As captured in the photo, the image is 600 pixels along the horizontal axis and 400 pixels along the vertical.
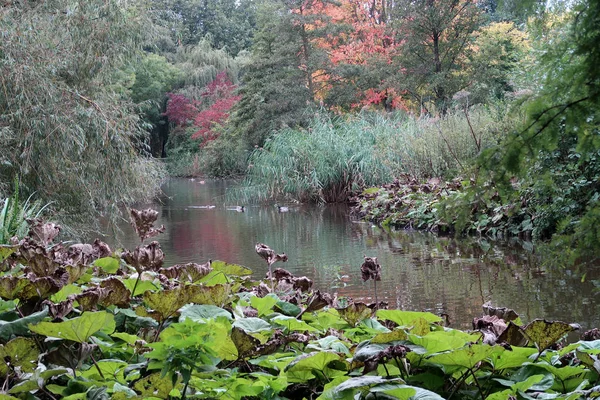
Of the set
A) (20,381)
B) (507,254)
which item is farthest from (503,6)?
(507,254)

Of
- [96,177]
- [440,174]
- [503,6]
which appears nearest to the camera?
[503,6]

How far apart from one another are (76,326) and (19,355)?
0.62ft

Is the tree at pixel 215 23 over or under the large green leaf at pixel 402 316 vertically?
over

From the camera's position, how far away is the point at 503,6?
1.67 m

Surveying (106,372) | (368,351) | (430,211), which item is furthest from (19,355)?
(430,211)

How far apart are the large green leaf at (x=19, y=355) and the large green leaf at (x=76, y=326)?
9cm

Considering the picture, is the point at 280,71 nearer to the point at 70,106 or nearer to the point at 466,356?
the point at 70,106

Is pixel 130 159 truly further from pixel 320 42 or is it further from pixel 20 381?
pixel 320 42

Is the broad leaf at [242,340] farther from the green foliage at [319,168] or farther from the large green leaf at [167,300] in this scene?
the green foliage at [319,168]

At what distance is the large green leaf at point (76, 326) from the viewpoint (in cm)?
132

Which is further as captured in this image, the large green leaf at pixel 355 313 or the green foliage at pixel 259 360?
the large green leaf at pixel 355 313

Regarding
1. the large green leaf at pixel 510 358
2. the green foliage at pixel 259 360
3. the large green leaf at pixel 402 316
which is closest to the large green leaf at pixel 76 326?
the green foliage at pixel 259 360

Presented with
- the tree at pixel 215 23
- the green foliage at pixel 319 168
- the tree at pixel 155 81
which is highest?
the tree at pixel 215 23

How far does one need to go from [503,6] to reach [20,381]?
1.40 metres
